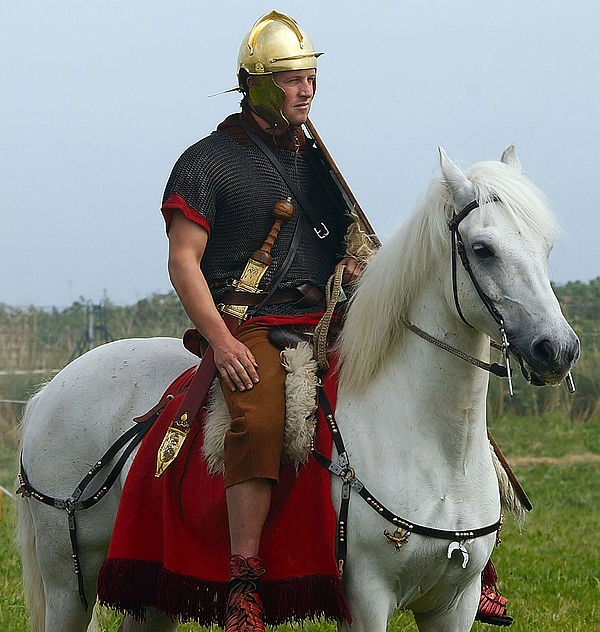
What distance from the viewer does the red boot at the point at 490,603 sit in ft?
13.8

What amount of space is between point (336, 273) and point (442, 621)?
1.40m

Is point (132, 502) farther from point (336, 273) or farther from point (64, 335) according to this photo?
point (64, 335)

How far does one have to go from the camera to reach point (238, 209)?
13.3 ft

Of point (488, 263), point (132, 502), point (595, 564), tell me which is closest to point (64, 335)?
point (595, 564)

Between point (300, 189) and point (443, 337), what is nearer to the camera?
point (443, 337)

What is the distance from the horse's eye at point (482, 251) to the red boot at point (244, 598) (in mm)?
1343

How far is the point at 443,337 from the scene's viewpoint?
3.58 metres

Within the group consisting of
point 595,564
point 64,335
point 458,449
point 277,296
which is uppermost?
point 277,296

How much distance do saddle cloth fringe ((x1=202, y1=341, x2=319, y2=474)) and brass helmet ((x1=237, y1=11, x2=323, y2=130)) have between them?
1001mm

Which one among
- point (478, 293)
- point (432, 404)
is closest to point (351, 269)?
point (432, 404)

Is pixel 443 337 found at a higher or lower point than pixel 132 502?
higher

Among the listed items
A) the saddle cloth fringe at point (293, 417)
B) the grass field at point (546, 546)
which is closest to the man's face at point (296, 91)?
the saddle cloth fringe at point (293, 417)

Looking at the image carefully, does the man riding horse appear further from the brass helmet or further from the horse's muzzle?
the horse's muzzle

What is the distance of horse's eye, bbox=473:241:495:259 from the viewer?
3.27m
